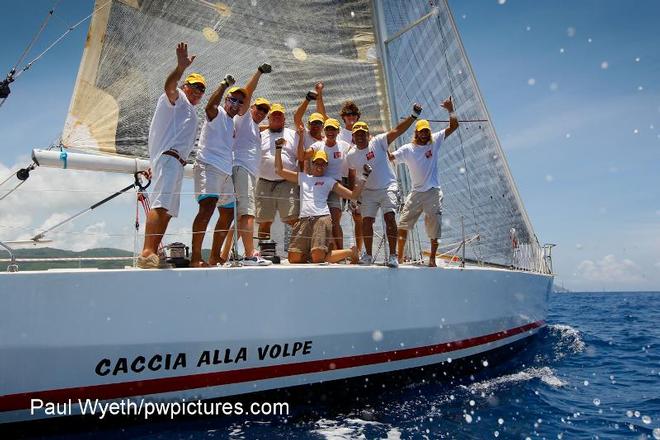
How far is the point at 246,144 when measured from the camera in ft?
14.6

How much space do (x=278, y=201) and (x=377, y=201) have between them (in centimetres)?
99

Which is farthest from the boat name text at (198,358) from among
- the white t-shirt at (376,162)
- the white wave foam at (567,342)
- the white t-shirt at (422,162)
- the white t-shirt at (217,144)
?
the white wave foam at (567,342)

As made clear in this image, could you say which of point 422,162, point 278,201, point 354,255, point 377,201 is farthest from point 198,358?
point 422,162

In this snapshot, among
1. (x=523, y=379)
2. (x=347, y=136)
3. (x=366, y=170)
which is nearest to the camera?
(x=366, y=170)

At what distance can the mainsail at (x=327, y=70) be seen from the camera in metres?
5.35

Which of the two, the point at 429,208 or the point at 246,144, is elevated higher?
the point at 246,144

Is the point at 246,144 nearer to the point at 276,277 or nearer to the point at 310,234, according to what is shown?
the point at 310,234

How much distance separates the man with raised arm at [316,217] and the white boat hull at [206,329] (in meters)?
0.35

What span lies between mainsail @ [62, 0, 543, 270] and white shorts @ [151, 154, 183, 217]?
1901 millimetres

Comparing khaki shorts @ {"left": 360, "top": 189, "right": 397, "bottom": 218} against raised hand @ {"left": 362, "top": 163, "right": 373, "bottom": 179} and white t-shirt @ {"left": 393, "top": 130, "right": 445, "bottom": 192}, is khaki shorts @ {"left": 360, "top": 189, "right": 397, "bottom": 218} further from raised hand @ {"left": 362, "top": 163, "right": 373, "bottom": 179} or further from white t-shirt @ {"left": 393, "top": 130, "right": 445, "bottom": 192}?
white t-shirt @ {"left": 393, "top": 130, "right": 445, "bottom": 192}

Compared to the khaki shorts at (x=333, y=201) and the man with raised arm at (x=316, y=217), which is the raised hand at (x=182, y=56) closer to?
the man with raised arm at (x=316, y=217)

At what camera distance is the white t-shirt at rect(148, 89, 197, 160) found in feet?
12.5

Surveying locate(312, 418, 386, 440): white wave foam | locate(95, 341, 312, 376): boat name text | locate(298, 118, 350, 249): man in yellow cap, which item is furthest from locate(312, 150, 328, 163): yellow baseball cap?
locate(312, 418, 386, 440): white wave foam

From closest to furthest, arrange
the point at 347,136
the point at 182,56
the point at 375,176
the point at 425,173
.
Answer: the point at 182,56 → the point at 375,176 → the point at 425,173 → the point at 347,136
